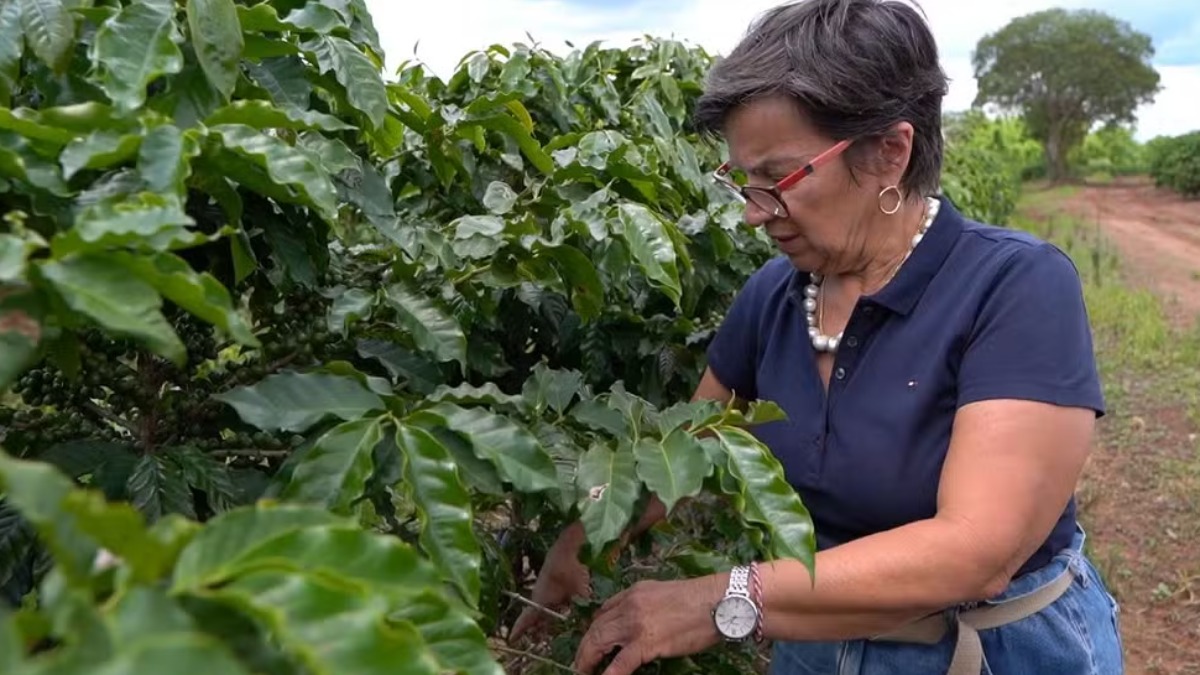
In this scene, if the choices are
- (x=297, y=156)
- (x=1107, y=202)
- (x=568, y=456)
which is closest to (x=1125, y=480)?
(x=568, y=456)

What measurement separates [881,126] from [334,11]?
0.81 m

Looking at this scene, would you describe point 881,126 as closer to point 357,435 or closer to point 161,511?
point 357,435

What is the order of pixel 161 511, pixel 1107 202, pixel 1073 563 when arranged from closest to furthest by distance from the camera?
pixel 161 511 → pixel 1073 563 → pixel 1107 202

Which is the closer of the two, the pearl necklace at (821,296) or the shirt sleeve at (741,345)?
the pearl necklace at (821,296)

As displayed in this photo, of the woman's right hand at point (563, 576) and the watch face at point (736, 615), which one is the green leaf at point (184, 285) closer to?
the watch face at point (736, 615)

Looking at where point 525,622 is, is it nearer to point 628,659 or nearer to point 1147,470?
point 628,659

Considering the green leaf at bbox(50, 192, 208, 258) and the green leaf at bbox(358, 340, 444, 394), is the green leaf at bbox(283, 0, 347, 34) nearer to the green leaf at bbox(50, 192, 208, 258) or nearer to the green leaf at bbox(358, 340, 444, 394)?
the green leaf at bbox(358, 340, 444, 394)

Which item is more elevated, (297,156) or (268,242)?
(297,156)

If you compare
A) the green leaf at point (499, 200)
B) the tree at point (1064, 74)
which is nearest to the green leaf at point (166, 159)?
the green leaf at point (499, 200)

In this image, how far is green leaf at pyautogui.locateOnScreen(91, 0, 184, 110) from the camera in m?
1.11

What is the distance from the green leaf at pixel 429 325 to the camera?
56.9 inches

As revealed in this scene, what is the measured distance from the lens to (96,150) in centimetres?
98

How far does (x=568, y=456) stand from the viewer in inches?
54.5

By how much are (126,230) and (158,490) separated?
0.52 meters
